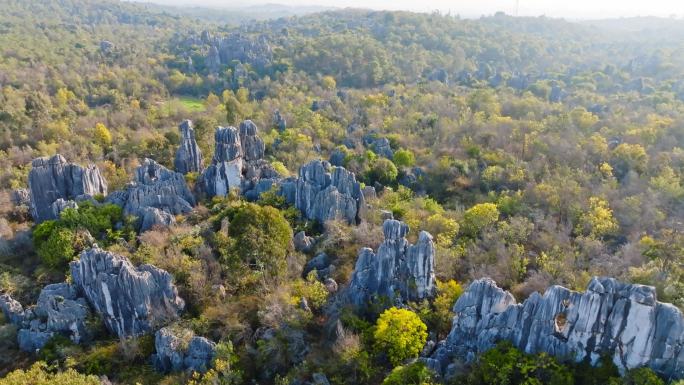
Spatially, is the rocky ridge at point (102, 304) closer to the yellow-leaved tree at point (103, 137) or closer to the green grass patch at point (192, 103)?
the yellow-leaved tree at point (103, 137)

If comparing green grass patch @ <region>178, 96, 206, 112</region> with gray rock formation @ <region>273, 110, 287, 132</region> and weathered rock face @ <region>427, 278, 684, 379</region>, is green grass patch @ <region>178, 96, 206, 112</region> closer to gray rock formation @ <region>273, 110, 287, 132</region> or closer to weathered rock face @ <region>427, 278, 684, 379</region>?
gray rock formation @ <region>273, 110, 287, 132</region>

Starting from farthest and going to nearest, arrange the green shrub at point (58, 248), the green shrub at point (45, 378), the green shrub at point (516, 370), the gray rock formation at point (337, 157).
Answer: the gray rock formation at point (337, 157) < the green shrub at point (58, 248) < the green shrub at point (45, 378) < the green shrub at point (516, 370)

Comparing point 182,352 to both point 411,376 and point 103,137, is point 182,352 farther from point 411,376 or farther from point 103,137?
point 103,137

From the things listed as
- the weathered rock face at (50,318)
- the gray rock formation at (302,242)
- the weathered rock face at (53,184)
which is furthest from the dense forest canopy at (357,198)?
the weathered rock face at (53,184)

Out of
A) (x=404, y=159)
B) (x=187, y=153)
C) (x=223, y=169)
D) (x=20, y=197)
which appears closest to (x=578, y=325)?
(x=404, y=159)

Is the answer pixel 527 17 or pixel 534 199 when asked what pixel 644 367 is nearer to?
pixel 534 199

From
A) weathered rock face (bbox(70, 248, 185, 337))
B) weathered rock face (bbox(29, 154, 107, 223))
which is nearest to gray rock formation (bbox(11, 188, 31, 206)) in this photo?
weathered rock face (bbox(29, 154, 107, 223))

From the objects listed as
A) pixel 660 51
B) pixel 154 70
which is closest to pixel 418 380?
pixel 154 70
